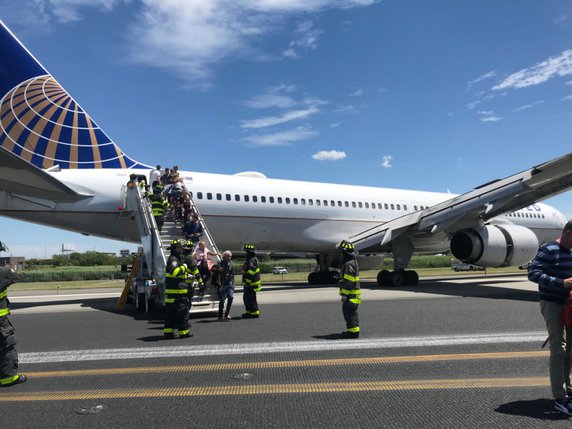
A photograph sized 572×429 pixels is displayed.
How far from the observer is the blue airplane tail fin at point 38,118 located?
15.0 meters

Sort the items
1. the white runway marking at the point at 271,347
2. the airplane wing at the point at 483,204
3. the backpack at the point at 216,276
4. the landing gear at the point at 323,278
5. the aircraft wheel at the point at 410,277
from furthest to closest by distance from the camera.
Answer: the landing gear at the point at 323,278, the aircraft wheel at the point at 410,277, the airplane wing at the point at 483,204, the backpack at the point at 216,276, the white runway marking at the point at 271,347

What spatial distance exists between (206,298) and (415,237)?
36.6ft

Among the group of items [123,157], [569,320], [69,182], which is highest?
[123,157]

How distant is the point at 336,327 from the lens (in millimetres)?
9078

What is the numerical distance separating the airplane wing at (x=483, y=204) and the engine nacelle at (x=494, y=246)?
0.59 meters

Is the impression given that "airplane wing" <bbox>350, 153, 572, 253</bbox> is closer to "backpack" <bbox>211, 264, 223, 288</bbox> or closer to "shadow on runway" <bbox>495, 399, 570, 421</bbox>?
"backpack" <bbox>211, 264, 223, 288</bbox>

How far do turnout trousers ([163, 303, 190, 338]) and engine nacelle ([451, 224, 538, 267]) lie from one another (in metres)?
12.3

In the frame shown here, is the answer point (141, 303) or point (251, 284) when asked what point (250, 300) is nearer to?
point (251, 284)

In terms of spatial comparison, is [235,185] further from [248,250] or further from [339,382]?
[339,382]

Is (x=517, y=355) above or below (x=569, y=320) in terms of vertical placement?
below

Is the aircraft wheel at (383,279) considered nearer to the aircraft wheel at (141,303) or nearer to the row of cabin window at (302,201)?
the row of cabin window at (302,201)

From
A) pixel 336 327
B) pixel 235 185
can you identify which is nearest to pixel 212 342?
pixel 336 327

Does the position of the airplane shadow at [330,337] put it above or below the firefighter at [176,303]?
below

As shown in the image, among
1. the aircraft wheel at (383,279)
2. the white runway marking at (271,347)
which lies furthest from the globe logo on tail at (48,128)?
the aircraft wheel at (383,279)
